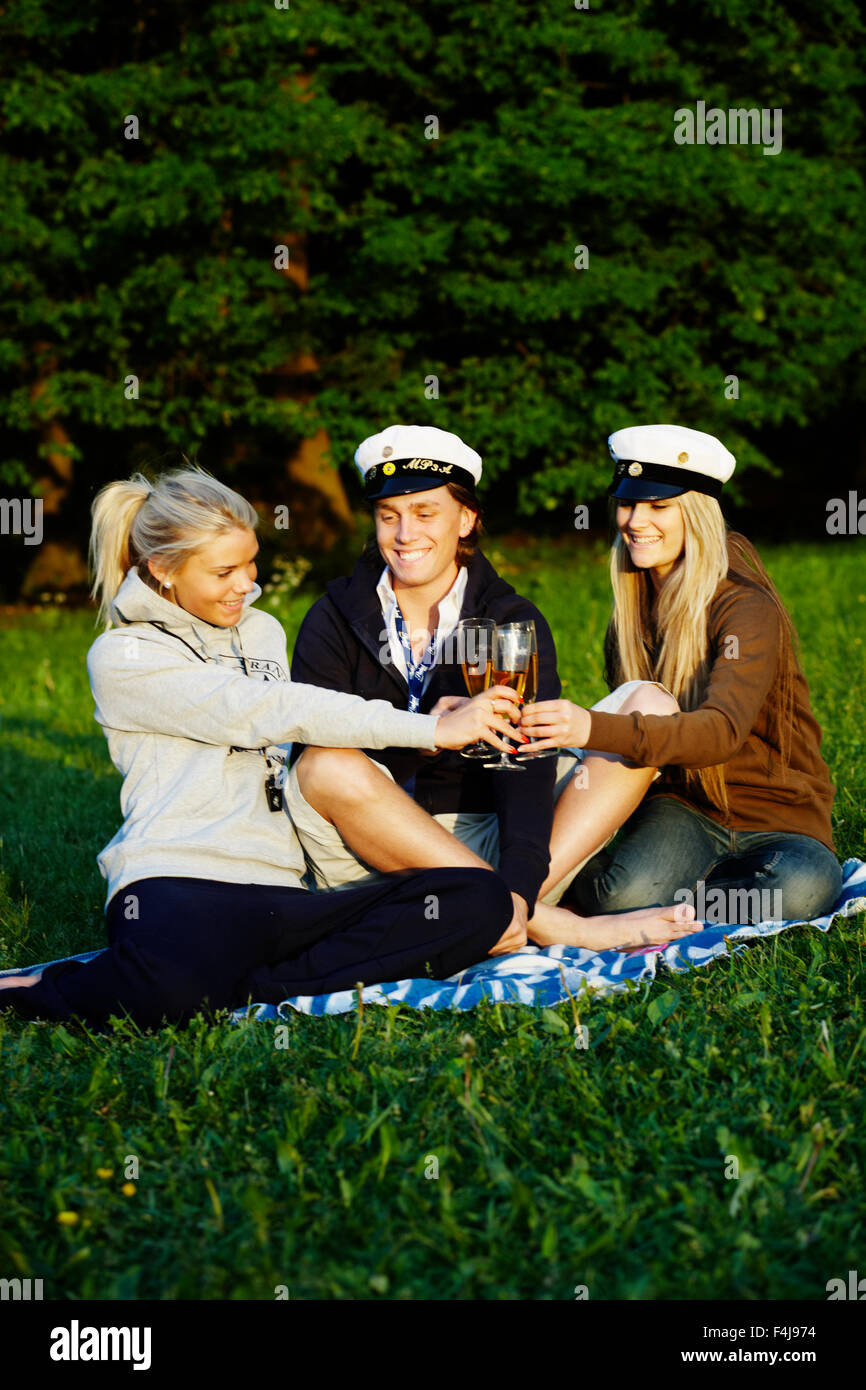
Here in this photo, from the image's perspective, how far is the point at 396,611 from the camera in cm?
463

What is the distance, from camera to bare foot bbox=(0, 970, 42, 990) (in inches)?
156

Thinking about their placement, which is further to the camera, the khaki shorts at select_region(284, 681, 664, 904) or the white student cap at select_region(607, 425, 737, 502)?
the white student cap at select_region(607, 425, 737, 502)

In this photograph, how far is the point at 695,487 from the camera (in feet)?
14.5

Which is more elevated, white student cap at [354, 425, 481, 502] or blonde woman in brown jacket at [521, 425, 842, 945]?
white student cap at [354, 425, 481, 502]

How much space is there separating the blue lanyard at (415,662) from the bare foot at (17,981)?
1447 millimetres

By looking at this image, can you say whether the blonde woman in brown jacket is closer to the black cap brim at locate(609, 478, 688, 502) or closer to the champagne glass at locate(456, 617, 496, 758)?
the black cap brim at locate(609, 478, 688, 502)

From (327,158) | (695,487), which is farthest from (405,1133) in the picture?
(327,158)

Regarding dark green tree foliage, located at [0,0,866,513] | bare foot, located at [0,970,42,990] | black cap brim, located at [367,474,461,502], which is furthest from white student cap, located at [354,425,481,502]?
dark green tree foliage, located at [0,0,866,513]

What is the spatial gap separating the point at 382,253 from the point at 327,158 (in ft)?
3.31

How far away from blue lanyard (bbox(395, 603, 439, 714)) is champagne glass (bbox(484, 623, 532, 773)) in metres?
0.70

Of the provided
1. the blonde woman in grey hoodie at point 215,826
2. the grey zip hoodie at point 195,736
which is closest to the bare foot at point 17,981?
Answer: the blonde woman in grey hoodie at point 215,826

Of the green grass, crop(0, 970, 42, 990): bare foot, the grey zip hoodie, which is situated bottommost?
the green grass
